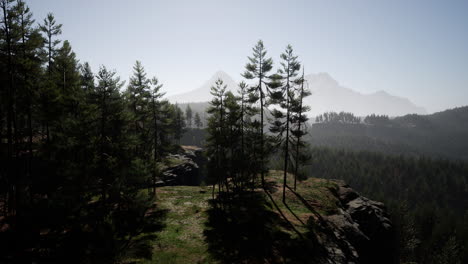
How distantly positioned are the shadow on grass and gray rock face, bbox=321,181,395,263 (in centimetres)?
219

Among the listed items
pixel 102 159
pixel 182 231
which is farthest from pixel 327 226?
pixel 102 159

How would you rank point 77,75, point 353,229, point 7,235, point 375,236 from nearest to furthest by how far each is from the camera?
point 7,235 → point 77,75 → point 353,229 → point 375,236

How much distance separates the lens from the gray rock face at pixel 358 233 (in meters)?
17.5

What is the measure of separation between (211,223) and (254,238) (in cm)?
480

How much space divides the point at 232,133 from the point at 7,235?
20.6 meters

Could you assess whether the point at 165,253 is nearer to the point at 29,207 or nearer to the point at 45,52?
the point at 29,207

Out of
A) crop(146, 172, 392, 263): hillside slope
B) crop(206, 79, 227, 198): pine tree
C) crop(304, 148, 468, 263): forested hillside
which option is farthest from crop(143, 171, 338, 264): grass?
crop(304, 148, 468, 263): forested hillside

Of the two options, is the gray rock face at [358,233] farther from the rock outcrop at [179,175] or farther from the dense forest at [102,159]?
the rock outcrop at [179,175]

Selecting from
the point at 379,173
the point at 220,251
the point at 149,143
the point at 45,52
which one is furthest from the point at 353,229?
the point at 379,173

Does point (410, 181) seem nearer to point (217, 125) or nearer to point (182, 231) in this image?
point (217, 125)

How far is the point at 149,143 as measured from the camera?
25.0m

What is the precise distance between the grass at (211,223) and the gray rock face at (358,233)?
177cm

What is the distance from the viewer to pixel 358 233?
20953 mm

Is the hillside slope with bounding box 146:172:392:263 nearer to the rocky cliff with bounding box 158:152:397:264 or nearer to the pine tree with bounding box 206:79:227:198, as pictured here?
the rocky cliff with bounding box 158:152:397:264
